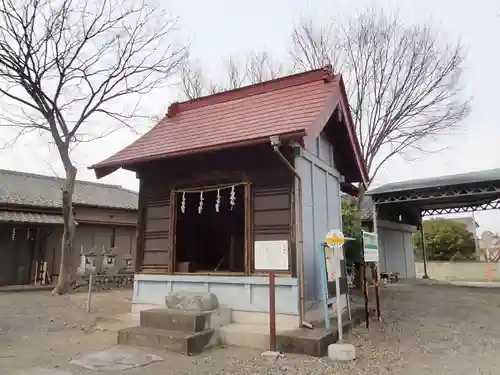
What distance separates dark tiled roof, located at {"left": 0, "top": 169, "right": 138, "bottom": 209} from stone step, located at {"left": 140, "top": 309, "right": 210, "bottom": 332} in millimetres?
11120

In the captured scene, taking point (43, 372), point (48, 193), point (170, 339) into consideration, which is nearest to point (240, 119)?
point (170, 339)

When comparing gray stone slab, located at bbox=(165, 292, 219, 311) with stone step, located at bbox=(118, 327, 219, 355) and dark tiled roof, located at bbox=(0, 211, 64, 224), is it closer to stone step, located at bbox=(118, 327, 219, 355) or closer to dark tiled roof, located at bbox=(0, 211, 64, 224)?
stone step, located at bbox=(118, 327, 219, 355)

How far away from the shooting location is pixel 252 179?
6746mm

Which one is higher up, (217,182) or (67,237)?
(217,182)

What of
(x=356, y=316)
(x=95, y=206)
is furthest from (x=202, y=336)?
(x=95, y=206)

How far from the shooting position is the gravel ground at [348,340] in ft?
15.8

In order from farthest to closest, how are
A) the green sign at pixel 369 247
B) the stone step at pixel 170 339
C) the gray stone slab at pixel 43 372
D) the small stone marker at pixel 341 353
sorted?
the green sign at pixel 369 247
the stone step at pixel 170 339
the small stone marker at pixel 341 353
the gray stone slab at pixel 43 372

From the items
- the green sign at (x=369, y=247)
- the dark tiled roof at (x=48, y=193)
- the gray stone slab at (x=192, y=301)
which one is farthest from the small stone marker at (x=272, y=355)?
the dark tiled roof at (x=48, y=193)

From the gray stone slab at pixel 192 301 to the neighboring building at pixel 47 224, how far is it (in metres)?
10.2

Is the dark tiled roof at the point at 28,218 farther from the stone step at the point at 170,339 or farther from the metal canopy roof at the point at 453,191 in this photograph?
the metal canopy roof at the point at 453,191

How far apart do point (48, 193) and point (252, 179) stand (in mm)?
13821

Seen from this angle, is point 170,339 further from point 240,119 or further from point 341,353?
point 240,119

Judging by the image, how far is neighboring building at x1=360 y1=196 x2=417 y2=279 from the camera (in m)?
18.6

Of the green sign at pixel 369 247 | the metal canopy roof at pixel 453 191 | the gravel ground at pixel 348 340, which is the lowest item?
the gravel ground at pixel 348 340
